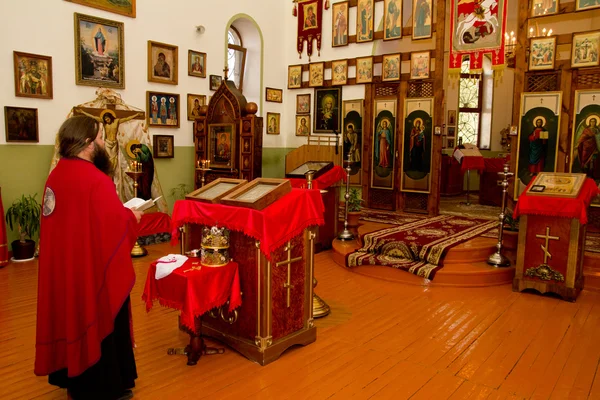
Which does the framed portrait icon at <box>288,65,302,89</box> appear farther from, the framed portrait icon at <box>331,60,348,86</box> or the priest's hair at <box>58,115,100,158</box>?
the priest's hair at <box>58,115,100,158</box>

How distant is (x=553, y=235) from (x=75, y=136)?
4.85 m

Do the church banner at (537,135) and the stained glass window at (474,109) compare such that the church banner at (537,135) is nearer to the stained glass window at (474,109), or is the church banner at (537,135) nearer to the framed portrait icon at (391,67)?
the framed portrait icon at (391,67)

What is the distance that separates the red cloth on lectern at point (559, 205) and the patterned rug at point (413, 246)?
114 cm

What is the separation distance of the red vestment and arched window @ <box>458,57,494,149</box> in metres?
12.5

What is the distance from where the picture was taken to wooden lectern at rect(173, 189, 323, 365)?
3584 mm

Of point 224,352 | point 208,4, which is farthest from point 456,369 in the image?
point 208,4

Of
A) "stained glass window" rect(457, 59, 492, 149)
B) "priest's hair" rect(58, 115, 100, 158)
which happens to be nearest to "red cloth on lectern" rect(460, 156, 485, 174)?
"stained glass window" rect(457, 59, 492, 149)

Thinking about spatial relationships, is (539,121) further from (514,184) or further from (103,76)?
(103,76)

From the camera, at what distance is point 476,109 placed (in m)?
13.8

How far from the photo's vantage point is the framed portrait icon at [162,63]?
8.37 metres

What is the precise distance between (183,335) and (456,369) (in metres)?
2.24

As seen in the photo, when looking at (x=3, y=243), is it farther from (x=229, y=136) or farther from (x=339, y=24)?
(x=339, y=24)

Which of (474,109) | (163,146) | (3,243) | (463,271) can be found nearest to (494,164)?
(474,109)

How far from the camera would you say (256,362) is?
145 inches
